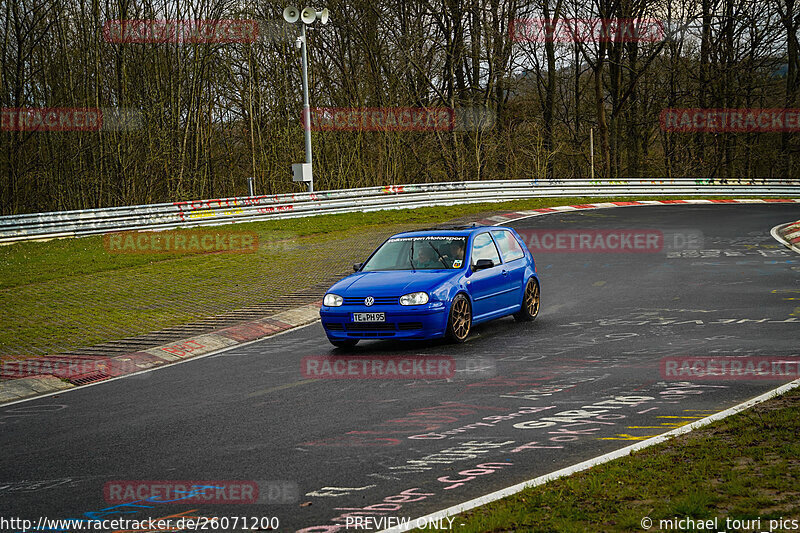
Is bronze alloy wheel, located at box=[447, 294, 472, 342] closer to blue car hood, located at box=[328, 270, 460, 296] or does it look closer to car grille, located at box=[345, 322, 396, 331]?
blue car hood, located at box=[328, 270, 460, 296]

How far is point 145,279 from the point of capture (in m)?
18.6

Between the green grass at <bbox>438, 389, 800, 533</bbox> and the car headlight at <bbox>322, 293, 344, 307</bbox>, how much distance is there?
19.1 ft

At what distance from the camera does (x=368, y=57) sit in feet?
134

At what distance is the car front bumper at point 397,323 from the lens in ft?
35.8

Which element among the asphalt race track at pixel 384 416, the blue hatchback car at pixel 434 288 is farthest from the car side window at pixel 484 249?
the asphalt race track at pixel 384 416

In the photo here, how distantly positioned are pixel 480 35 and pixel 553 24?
5.62 meters

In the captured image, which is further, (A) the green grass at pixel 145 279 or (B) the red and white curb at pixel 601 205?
(B) the red and white curb at pixel 601 205

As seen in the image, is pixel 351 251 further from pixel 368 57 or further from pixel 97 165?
pixel 368 57

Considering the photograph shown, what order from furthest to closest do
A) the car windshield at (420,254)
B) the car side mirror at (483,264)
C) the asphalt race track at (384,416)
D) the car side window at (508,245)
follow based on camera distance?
the car side window at (508,245) → the car windshield at (420,254) → the car side mirror at (483,264) → the asphalt race track at (384,416)

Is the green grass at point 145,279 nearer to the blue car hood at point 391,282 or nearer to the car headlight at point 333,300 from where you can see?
the car headlight at point 333,300

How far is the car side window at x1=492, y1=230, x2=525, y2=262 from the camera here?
13.1m

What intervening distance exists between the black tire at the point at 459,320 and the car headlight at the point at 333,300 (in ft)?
4.69

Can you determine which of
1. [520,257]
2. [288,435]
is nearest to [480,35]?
[520,257]

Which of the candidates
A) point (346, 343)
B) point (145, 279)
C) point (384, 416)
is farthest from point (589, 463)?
point (145, 279)
